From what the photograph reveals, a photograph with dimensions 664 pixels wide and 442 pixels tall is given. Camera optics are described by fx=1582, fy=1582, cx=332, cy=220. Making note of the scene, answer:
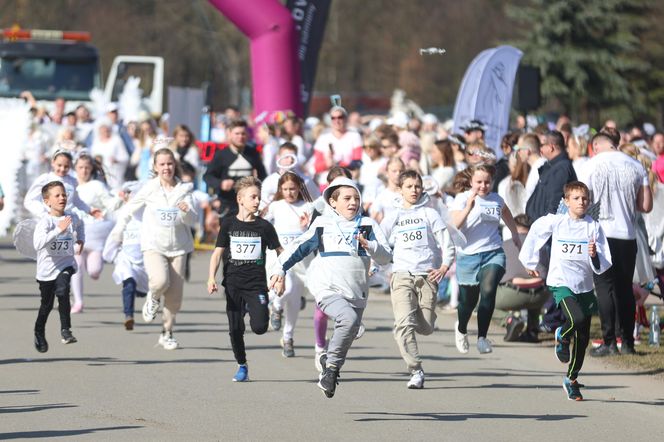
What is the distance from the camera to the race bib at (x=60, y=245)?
12.8 metres

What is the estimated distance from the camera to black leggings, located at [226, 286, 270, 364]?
1154 cm

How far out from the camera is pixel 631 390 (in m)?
11.4

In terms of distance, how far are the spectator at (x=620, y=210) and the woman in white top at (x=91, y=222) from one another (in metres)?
4.97

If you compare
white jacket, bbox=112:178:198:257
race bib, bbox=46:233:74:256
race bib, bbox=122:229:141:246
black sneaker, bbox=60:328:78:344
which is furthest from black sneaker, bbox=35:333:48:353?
race bib, bbox=122:229:141:246

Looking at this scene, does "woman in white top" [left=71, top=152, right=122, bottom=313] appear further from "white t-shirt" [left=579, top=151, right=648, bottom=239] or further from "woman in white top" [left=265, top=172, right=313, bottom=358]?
"white t-shirt" [left=579, top=151, right=648, bottom=239]

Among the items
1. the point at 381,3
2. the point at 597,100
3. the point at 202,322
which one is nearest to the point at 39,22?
the point at 381,3

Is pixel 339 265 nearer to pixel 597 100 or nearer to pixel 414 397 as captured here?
pixel 414 397

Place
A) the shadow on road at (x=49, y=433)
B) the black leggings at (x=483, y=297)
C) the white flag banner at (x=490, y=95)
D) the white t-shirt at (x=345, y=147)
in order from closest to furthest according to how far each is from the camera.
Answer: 1. the shadow on road at (x=49, y=433)
2. the black leggings at (x=483, y=297)
3. the white t-shirt at (x=345, y=147)
4. the white flag banner at (x=490, y=95)

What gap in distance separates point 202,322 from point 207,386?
4.60m

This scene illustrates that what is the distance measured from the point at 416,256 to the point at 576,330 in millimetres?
1505

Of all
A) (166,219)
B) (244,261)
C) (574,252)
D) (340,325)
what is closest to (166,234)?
(166,219)

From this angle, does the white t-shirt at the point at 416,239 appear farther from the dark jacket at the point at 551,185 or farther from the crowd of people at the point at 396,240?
the dark jacket at the point at 551,185

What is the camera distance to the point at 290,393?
1098 centimetres

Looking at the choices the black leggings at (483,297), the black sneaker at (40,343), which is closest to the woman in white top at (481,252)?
the black leggings at (483,297)
